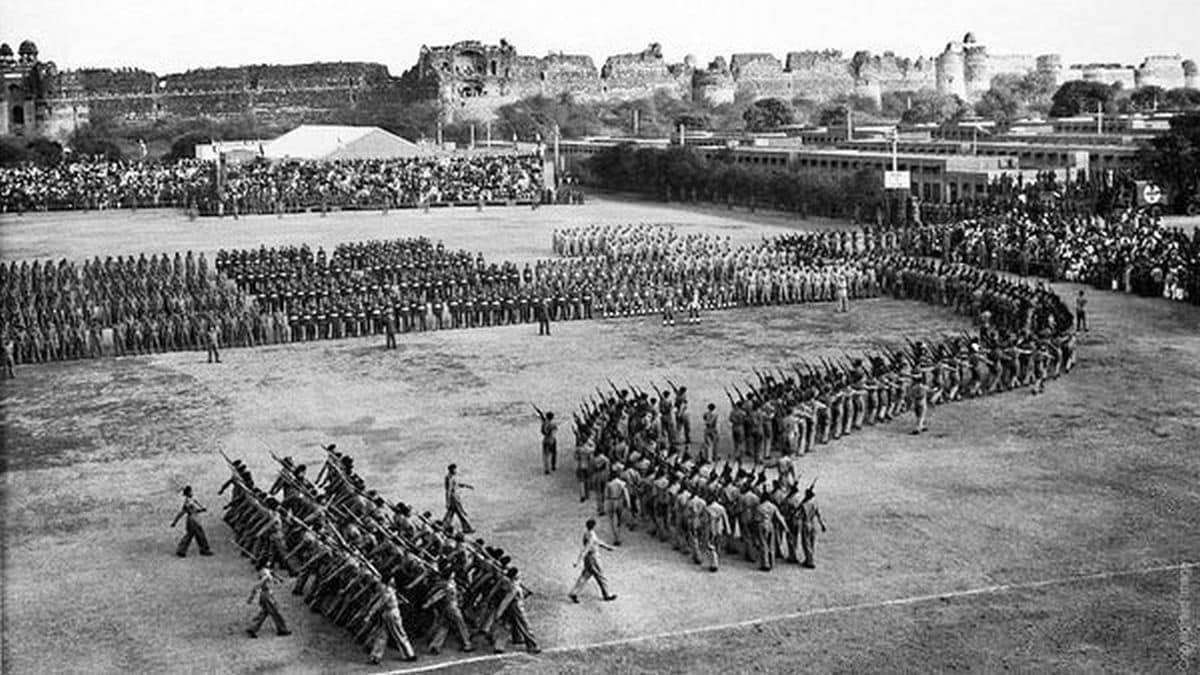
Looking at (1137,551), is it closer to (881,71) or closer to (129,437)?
(129,437)

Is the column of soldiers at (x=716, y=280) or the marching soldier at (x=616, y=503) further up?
the column of soldiers at (x=716, y=280)

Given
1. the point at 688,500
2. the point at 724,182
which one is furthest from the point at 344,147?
the point at 688,500

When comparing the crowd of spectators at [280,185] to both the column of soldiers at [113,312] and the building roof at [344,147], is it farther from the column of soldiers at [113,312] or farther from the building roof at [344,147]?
the column of soldiers at [113,312]

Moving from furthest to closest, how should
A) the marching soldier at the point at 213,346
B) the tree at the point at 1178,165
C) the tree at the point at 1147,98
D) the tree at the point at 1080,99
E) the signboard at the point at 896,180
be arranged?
1. the tree at the point at 1147,98
2. the tree at the point at 1080,99
3. the signboard at the point at 896,180
4. the tree at the point at 1178,165
5. the marching soldier at the point at 213,346

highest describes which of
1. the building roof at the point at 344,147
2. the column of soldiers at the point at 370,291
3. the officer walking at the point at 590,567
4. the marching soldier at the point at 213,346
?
the building roof at the point at 344,147

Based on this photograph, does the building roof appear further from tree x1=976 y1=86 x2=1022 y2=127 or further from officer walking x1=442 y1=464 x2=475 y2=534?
tree x1=976 y1=86 x2=1022 y2=127

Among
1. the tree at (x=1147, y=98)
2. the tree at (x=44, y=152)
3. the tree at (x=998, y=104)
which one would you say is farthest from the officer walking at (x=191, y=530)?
the tree at (x=998, y=104)

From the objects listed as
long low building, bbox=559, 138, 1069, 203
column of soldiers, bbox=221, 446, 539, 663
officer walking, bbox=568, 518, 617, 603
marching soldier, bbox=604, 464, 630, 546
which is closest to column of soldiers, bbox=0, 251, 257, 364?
column of soldiers, bbox=221, 446, 539, 663
